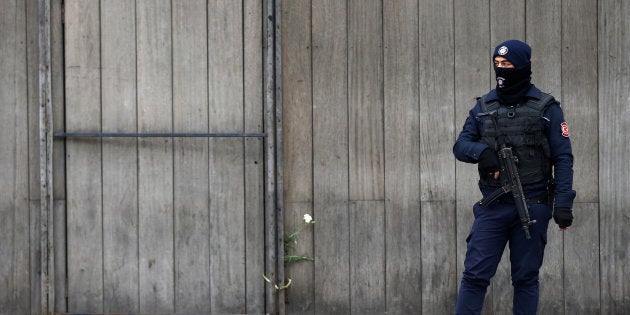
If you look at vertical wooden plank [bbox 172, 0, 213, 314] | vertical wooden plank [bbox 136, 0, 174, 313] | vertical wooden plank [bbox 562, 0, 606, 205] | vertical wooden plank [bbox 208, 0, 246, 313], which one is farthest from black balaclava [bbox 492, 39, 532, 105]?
vertical wooden plank [bbox 136, 0, 174, 313]

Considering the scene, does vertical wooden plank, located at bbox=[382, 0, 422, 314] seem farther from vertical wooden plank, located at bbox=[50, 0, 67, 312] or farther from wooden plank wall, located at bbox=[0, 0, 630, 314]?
vertical wooden plank, located at bbox=[50, 0, 67, 312]

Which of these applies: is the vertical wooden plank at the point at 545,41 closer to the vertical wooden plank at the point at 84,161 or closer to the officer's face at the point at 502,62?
the officer's face at the point at 502,62

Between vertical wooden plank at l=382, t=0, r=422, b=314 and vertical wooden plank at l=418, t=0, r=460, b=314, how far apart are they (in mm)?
46

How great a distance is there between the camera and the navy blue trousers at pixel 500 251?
554 cm

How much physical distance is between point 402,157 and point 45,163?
90.5 inches

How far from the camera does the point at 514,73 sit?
5.48 meters

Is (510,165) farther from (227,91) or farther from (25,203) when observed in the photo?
(25,203)

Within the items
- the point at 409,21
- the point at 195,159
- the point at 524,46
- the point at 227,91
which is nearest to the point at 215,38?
the point at 227,91

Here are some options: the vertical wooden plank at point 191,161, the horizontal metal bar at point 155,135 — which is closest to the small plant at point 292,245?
the vertical wooden plank at point 191,161

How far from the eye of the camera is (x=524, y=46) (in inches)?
217

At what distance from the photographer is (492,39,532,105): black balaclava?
546 centimetres

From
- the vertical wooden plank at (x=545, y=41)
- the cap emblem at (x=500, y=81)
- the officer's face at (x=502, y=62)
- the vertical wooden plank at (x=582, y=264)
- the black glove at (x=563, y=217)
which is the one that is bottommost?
the vertical wooden plank at (x=582, y=264)

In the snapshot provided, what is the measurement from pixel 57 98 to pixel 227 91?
1104 millimetres

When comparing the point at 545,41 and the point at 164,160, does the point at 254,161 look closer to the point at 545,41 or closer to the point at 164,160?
the point at 164,160
